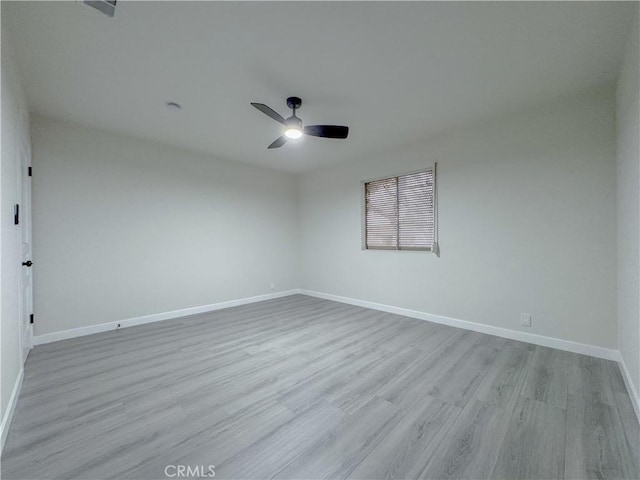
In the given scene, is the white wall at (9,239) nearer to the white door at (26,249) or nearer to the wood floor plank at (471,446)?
→ the white door at (26,249)

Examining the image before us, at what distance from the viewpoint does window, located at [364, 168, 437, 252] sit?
3891 millimetres

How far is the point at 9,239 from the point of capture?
185cm

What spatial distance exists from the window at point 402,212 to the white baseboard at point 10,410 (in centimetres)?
427

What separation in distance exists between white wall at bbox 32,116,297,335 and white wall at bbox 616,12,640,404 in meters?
4.85

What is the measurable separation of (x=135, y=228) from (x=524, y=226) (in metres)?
5.15

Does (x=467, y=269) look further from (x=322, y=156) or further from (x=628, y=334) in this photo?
(x=322, y=156)

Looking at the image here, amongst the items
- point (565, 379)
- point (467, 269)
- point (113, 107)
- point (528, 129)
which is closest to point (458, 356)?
point (565, 379)

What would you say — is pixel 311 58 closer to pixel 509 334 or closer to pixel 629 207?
pixel 629 207

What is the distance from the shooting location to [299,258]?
5965mm

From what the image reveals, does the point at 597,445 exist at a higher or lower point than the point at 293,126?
lower

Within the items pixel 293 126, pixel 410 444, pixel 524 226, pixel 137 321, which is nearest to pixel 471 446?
pixel 410 444

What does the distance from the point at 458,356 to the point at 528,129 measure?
2.71 meters

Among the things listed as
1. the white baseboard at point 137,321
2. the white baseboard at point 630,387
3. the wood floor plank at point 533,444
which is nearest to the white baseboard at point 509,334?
the white baseboard at point 630,387

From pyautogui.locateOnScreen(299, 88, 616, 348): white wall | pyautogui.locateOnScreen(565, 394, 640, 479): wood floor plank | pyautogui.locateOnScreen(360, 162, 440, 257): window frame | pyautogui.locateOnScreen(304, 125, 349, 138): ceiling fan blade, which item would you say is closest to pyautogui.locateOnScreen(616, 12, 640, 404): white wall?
pyautogui.locateOnScreen(299, 88, 616, 348): white wall
